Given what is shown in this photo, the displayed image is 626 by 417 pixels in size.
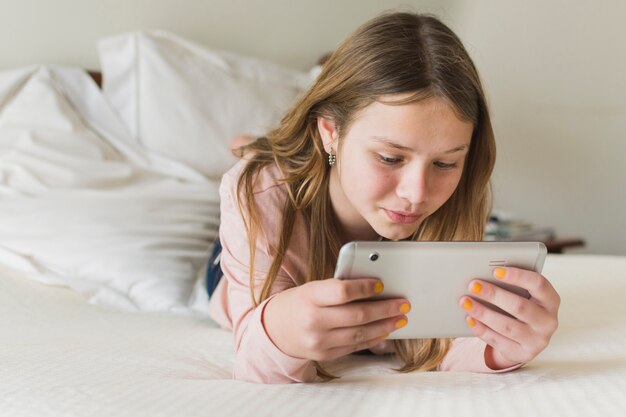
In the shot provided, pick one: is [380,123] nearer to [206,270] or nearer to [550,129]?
[206,270]

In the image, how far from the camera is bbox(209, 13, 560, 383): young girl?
0.86m

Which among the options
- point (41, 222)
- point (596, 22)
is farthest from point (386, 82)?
point (596, 22)

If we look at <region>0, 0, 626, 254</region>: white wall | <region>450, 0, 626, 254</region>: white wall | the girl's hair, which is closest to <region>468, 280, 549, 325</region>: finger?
the girl's hair

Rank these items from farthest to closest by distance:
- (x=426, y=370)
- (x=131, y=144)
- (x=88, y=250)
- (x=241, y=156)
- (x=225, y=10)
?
(x=225, y=10) < (x=131, y=144) < (x=88, y=250) < (x=241, y=156) < (x=426, y=370)

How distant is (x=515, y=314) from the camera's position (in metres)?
0.87

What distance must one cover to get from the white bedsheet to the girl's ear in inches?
13.2

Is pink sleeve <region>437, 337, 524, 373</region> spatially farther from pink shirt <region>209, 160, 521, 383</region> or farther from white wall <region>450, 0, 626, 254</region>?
white wall <region>450, 0, 626, 254</region>

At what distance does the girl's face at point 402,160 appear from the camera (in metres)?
0.90

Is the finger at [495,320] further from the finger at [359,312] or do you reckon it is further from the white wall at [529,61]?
the white wall at [529,61]

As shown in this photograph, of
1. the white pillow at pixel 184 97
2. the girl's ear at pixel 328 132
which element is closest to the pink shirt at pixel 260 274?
the girl's ear at pixel 328 132

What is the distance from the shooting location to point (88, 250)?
5.01 feet

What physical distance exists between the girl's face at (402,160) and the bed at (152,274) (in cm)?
23

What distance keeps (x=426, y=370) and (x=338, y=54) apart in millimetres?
485

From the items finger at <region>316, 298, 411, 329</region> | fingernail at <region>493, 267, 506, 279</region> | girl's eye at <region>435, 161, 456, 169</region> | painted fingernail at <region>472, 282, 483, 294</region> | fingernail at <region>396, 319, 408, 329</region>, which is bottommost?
fingernail at <region>396, 319, 408, 329</region>
